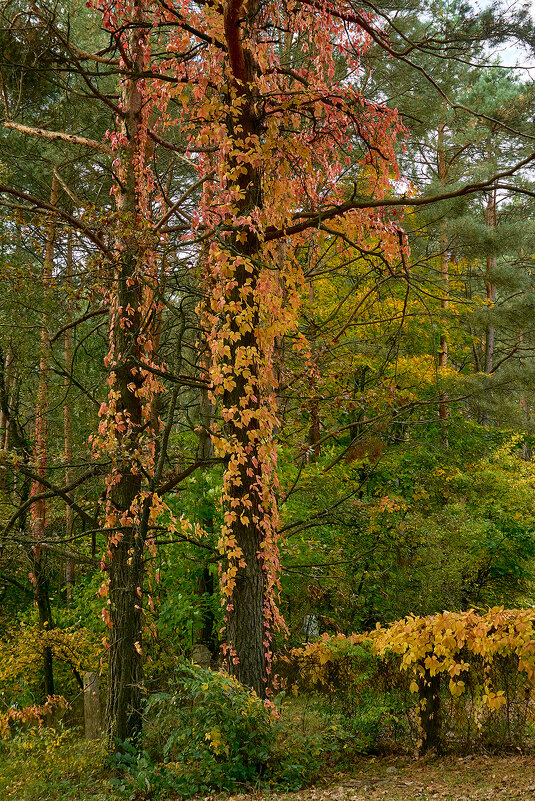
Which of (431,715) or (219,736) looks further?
(431,715)

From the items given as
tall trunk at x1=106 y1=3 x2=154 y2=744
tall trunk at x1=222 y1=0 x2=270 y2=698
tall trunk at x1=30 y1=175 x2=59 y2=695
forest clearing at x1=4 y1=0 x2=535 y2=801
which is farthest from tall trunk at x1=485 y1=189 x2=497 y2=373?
tall trunk at x1=222 y1=0 x2=270 y2=698

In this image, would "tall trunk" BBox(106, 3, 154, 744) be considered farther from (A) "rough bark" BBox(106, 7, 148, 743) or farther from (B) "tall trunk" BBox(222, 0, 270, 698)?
(B) "tall trunk" BBox(222, 0, 270, 698)

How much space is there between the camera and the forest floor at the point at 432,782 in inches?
173

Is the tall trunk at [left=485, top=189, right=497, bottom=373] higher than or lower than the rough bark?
higher

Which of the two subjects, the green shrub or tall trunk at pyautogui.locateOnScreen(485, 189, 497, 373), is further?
tall trunk at pyautogui.locateOnScreen(485, 189, 497, 373)

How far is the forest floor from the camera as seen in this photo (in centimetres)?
439

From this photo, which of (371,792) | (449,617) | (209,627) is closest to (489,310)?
(209,627)

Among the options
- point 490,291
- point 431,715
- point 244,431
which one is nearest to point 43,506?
point 244,431

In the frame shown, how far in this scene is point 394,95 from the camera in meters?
12.8

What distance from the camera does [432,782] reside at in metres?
4.93

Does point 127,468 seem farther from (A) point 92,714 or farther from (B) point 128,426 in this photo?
(A) point 92,714

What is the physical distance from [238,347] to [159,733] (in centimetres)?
328

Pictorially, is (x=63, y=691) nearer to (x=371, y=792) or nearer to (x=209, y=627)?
(x=209, y=627)

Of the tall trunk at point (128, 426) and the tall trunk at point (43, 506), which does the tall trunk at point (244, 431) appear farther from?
the tall trunk at point (43, 506)
